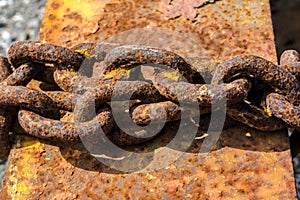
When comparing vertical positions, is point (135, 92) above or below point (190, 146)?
above

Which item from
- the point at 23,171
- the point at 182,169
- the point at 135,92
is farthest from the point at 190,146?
the point at 23,171

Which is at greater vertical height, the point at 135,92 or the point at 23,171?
the point at 135,92

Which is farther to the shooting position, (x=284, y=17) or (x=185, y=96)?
(x=284, y=17)

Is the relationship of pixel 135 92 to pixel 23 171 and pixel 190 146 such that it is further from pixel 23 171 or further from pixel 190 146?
pixel 23 171

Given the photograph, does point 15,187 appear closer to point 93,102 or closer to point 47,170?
point 47,170

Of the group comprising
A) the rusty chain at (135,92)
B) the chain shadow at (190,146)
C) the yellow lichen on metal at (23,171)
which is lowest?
the yellow lichen on metal at (23,171)

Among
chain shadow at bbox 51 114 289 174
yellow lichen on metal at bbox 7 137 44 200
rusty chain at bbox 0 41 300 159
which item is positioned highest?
rusty chain at bbox 0 41 300 159

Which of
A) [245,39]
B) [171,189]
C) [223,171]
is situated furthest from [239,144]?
[245,39]

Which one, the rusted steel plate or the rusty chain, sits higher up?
the rusty chain
